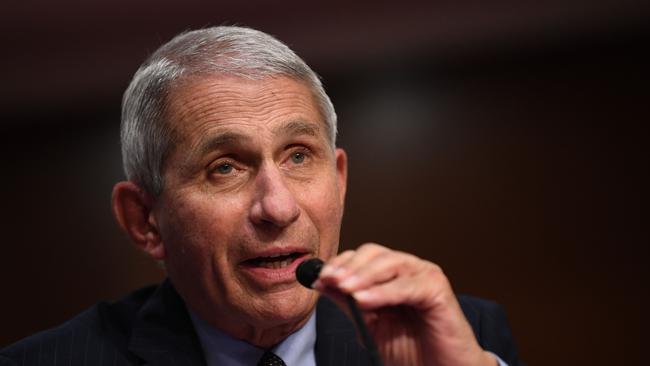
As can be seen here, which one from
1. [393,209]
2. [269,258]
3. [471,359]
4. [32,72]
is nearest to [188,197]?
[269,258]

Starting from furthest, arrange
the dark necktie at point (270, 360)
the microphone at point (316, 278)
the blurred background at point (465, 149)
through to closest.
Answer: the blurred background at point (465, 149) < the dark necktie at point (270, 360) < the microphone at point (316, 278)

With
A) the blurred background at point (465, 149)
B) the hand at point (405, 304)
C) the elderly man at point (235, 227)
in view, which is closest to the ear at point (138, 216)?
the elderly man at point (235, 227)

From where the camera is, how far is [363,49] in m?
4.38

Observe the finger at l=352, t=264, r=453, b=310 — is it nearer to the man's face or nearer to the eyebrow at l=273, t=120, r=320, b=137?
the man's face

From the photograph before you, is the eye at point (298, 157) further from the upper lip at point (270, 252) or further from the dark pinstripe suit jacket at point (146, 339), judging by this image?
the dark pinstripe suit jacket at point (146, 339)

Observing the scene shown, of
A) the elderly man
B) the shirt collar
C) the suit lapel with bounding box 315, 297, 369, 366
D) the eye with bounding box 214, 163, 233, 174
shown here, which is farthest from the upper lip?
the suit lapel with bounding box 315, 297, 369, 366

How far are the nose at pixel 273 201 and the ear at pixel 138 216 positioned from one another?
1.21ft

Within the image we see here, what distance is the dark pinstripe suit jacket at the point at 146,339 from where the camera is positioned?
198 cm

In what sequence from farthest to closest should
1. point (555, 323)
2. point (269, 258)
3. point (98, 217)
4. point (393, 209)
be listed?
point (98, 217) → point (393, 209) → point (555, 323) → point (269, 258)

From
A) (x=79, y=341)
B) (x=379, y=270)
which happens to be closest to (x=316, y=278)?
(x=379, y=270)

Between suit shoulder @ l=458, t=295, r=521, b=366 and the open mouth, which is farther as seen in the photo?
suit shoulder @ l=458, t=295, r=521, b=366

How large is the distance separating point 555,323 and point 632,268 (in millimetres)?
475

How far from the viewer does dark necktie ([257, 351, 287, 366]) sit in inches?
76.3

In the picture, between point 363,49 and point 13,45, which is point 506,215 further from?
point 13,45
